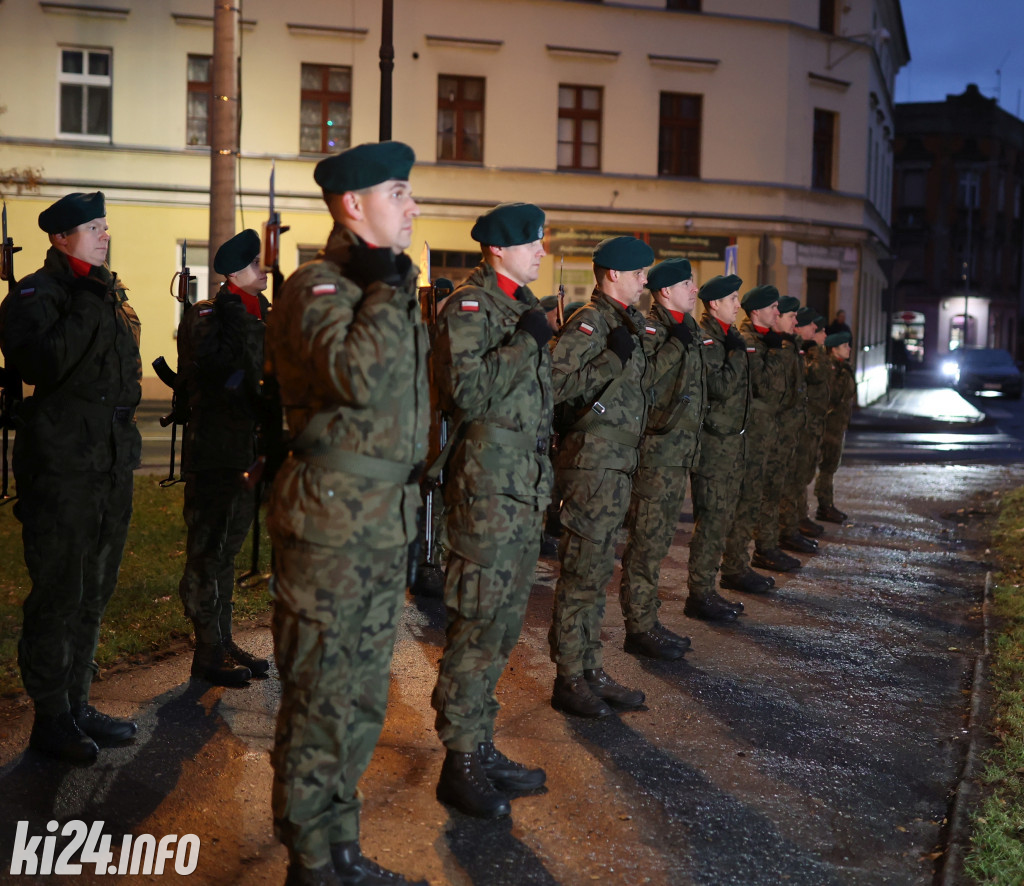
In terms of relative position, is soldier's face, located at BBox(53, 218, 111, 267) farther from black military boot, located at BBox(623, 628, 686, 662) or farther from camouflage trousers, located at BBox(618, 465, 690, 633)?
black military boot, located at BBox(623, 628, 686, 662)

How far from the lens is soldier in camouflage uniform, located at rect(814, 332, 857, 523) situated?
Result: 1146 centimetres

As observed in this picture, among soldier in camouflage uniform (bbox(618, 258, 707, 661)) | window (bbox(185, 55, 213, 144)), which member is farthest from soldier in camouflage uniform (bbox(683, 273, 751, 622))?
window (bbox(185, 55, 213, 144))

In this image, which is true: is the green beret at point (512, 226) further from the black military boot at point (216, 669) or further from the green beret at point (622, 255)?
the black military boot at point (216, 669)

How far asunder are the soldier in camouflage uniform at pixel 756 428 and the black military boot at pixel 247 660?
3.68 metres

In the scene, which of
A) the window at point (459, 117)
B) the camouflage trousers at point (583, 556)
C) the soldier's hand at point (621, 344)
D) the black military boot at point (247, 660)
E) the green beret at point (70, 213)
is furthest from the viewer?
the window at point (459, 117)

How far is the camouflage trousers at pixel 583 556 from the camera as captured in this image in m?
5.17

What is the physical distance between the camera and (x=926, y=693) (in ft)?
19.3

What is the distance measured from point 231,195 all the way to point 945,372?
55038mm

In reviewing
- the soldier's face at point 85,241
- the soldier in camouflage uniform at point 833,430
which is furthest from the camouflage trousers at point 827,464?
the soldier's face at point 85,241

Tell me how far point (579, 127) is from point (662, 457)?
2081 cm

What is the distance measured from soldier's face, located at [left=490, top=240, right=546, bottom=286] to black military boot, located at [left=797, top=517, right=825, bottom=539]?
6.72 m

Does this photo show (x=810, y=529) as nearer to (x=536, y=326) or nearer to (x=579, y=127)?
(x=536, y=326)

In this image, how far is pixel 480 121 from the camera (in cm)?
2508

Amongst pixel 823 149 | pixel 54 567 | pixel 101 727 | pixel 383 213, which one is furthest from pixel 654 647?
pixel 823 149
